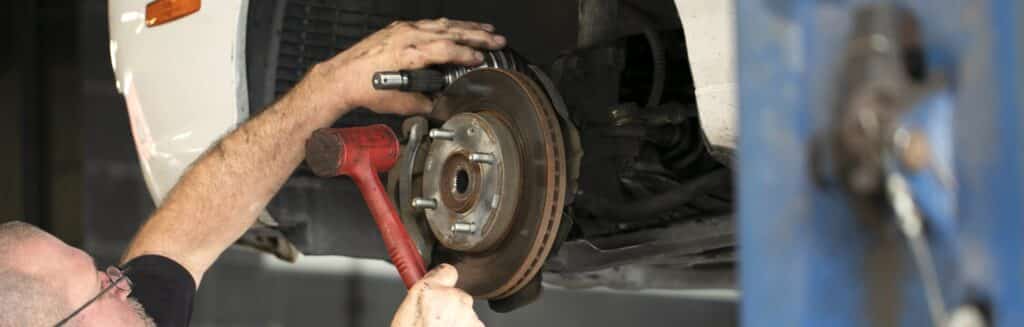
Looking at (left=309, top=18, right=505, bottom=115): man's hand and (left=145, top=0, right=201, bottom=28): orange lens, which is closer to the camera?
(left=309, top=18, right=505, bottom=115): man's hand

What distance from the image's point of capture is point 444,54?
1474 millimetres

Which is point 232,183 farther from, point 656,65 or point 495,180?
point 656,65

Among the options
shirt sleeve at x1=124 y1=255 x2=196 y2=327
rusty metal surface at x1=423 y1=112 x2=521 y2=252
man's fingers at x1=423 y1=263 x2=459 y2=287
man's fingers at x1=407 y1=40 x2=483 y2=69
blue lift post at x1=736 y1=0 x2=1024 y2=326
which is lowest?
shirt sleeve at x1=124 y1=255 x2=196 y2=327

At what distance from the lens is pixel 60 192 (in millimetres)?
4680

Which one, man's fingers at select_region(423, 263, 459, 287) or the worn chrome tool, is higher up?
the worn chrome tool

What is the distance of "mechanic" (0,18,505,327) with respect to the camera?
1370 millimetres

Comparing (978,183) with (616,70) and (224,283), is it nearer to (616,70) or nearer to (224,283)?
(616,70)

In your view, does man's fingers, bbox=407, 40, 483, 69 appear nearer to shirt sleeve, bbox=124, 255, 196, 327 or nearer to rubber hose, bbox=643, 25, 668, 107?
rubber hose, bbox=643, 25, 668, 107

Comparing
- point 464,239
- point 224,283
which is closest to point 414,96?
point 464,239

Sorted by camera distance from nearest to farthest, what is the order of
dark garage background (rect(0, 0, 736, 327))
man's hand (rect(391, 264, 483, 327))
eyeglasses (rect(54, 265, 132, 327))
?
man's hand (rect(391, 264, 483, 327)) → eyeglasses (rect(54, 265, 132, 327)) → dark garage background (rect(0, 0, 736, 327))

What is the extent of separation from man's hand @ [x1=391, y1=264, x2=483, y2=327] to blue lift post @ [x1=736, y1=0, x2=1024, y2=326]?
0.67m

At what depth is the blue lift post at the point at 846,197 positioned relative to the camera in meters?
0.54

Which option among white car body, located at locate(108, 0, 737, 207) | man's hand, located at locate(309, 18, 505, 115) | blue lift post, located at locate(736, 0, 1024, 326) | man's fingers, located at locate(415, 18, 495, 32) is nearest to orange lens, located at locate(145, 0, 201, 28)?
white car body, located at locate(108, 0, 737, 207)

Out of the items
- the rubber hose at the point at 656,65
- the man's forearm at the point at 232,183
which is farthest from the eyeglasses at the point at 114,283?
the rubber hose at the point at 656,65
